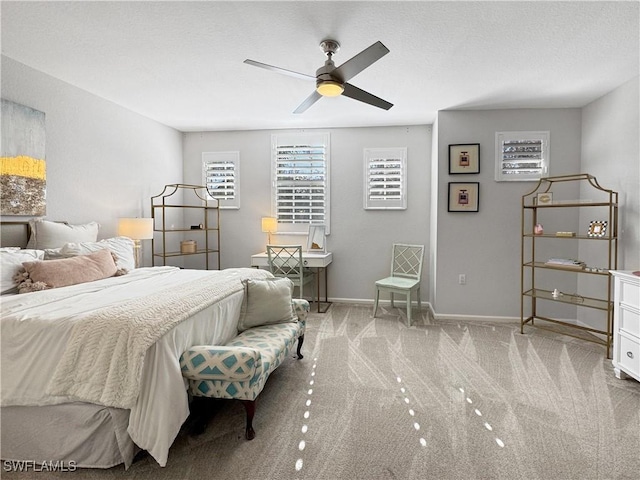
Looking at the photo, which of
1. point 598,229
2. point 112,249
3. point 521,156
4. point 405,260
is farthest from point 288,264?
point 598,229

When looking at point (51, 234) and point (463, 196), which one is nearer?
point (51, 234)

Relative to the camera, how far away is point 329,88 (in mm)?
2555

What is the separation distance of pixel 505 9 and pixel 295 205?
3.56m

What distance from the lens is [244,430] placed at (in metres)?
2.11

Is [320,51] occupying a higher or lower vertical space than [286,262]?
higher

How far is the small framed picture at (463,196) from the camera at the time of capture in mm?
4301

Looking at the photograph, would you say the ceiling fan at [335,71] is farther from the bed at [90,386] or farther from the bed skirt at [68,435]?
the bed skirt at [68,435]

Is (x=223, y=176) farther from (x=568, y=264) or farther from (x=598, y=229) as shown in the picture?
(x=598, y=229)

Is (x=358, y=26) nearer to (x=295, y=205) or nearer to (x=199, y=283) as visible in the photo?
(x=199, y=283)

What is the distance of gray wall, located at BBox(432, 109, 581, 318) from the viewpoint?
4203 mm

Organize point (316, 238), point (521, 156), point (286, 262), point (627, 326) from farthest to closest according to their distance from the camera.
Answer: point (316, 238) < point (286, 262) < point (521, 156) < point (627, 326)

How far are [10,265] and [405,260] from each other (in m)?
4.17

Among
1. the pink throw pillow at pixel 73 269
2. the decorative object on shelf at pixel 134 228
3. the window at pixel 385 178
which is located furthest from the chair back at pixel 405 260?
the pink throw pillow at pixel 73 269

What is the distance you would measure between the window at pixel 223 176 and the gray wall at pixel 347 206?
3.2 inches
